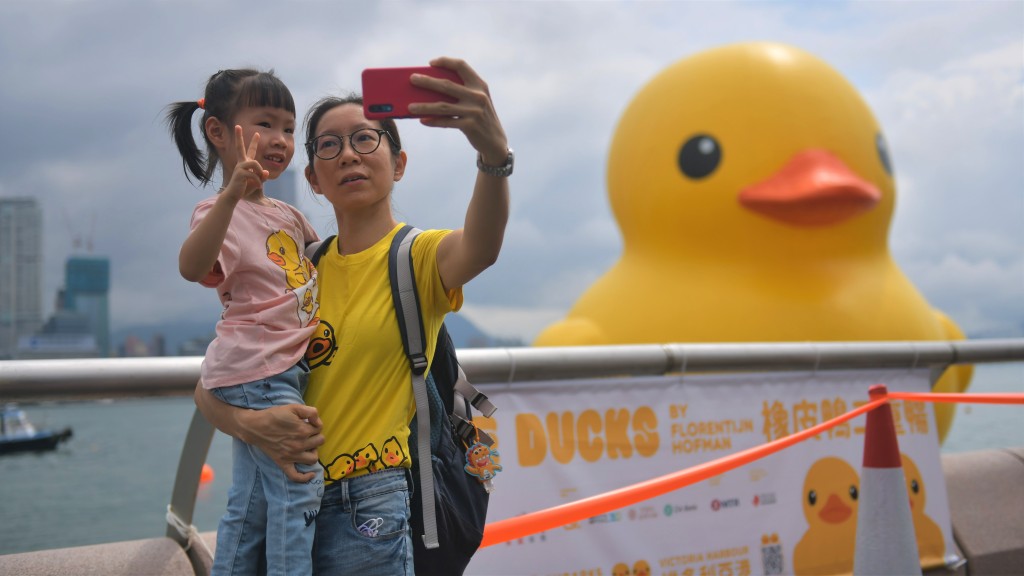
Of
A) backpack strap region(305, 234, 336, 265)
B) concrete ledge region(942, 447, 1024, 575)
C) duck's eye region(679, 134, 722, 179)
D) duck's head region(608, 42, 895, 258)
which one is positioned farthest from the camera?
duck's eye region(679, 134, 722, 179)

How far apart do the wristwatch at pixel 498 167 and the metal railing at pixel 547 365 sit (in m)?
1.24

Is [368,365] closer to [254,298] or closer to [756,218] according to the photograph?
[254,298]

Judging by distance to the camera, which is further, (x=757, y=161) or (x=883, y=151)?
(x=883, y=151)

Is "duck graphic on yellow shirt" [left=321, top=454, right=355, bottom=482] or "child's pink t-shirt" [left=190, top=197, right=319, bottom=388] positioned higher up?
"child's pink t-shirt" [left=190, top=197, right=319, bottom=388]

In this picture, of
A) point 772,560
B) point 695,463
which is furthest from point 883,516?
point 695,463

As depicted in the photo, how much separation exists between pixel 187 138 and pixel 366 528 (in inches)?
37.1

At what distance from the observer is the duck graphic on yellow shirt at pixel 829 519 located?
3.55m

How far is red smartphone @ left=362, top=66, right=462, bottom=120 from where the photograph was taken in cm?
157

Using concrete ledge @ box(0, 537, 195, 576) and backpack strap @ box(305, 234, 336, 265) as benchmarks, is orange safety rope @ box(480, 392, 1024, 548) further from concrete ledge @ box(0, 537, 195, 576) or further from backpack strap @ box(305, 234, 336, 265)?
backpack strap @ box(305, 234, 336, 265)

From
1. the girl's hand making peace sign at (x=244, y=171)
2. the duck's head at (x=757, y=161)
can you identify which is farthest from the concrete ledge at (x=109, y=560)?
the duck's head at (x=757, y=161)

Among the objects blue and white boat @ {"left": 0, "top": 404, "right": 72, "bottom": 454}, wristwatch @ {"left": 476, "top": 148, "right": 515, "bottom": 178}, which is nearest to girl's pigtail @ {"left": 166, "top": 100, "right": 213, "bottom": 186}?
wristwatch @ {"left": 476, "top": 148, "right": 515, "bottom": 178}

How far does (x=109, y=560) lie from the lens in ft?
8.01

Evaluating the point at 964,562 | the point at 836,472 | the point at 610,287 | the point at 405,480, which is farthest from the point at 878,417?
the point at 610,287

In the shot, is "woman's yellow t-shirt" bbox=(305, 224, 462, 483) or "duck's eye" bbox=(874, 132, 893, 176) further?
"duck's eye" bbox=(874, 132, 893, 176)
